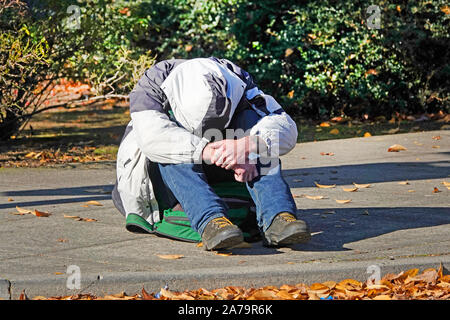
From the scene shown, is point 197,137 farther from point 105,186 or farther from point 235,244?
point 105,186

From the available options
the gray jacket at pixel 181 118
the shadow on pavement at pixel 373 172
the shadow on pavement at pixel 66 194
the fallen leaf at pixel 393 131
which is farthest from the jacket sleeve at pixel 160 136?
the fallen leaf at pixel 393 131

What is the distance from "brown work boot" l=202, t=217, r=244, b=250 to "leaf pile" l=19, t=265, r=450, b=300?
1.39 ft

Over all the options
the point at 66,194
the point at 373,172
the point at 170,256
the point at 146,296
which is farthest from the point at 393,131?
the point at 146,296

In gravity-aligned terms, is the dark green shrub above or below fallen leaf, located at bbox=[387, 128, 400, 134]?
above

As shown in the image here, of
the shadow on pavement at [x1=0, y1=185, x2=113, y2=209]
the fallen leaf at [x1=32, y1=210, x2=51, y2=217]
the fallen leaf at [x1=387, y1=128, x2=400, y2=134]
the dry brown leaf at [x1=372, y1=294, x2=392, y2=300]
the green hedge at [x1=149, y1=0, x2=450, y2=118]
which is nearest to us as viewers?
the dry brown leaf at [x1=372, y1=294, x2=392, y2=300]

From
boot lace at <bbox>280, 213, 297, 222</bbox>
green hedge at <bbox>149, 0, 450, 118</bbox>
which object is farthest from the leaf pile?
green hedge at <bbox>149, 0, 450, 118</bbox>

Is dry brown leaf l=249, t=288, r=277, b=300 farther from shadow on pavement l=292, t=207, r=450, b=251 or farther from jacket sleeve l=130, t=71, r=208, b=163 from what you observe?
jacket sleeve l=130, t=71, r=208, b=163

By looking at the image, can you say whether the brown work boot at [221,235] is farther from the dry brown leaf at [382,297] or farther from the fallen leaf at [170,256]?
the dry brown leaf at [382,297]

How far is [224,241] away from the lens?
14.3ft

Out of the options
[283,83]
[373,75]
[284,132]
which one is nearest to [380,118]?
[373,75]

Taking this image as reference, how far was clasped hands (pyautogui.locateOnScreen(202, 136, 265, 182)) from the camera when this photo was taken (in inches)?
184

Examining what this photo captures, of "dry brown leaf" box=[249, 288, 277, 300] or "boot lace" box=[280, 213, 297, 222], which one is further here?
"boot lace" box=[280, 213, 297, 222]

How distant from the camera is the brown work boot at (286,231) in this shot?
14.5 ft
